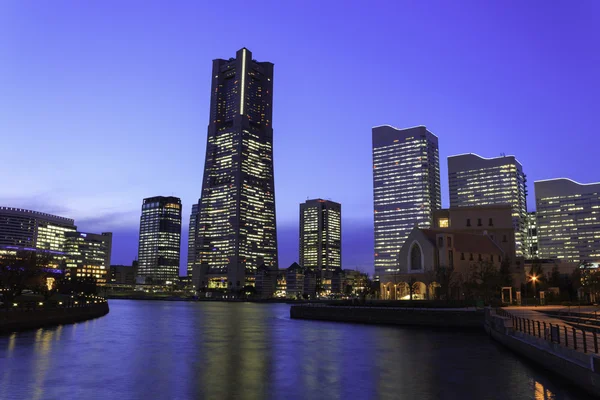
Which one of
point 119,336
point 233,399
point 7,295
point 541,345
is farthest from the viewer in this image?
point 7,295

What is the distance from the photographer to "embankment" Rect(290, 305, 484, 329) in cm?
7881

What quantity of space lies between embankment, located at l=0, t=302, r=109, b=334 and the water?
6.25 meters

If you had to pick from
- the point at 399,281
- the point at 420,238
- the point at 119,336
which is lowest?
the point at 119,336

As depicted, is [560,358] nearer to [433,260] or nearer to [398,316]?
[398,316]

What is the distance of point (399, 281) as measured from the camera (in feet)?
445

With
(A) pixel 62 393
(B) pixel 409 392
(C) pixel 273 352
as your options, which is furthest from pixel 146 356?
(B) pixel 409 392

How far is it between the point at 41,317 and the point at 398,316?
59180 millimetres

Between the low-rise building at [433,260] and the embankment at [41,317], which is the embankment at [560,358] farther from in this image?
the low-rise building at [433,260]

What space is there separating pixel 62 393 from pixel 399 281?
376 feet

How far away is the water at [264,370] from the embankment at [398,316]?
60.7 ft

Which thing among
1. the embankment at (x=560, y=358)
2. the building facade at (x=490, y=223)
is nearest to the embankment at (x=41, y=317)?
the embankment at (x=560, y=358)

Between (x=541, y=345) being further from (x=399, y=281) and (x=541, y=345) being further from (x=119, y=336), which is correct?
(x=399, y=281)

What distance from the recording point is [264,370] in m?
38.1

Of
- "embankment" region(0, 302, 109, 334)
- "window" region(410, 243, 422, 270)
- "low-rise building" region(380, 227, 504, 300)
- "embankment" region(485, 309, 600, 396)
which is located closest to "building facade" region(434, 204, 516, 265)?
"low-rise building" region(380, 227, 504, 300)
